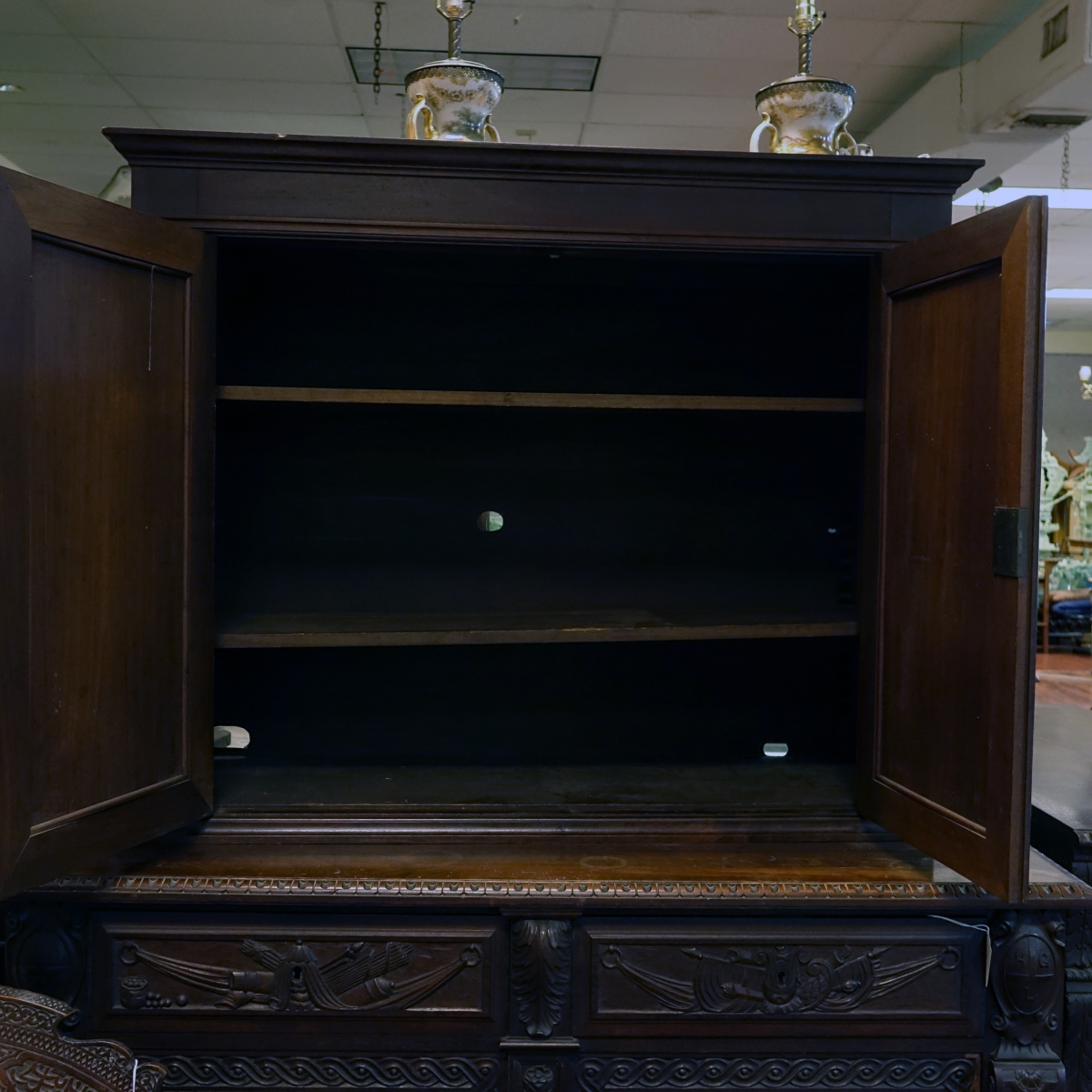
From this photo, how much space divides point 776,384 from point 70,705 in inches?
50.2

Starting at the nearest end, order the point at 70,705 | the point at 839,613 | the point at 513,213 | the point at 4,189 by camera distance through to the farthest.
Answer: the point at 4,189
the point at 70,705
the point at 513,213
the point at 839,613

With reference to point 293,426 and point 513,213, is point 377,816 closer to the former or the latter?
point 293,426

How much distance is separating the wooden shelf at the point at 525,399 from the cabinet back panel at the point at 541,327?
0.31m

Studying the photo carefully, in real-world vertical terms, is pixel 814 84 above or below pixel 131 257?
above

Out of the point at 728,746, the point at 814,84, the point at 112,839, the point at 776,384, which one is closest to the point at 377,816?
the point at 112,839

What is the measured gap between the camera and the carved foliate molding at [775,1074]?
4.05 feet

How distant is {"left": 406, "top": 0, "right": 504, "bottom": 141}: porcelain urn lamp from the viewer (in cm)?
135

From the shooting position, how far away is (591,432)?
176cm

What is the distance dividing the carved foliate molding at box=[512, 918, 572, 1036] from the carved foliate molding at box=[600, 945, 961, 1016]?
56 millimetres

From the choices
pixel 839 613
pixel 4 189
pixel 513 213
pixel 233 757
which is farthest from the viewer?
pixel 233 757

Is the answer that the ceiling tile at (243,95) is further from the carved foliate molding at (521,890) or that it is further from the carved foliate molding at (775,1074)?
the carved foliate molding at (775,1074)

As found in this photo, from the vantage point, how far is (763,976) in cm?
123

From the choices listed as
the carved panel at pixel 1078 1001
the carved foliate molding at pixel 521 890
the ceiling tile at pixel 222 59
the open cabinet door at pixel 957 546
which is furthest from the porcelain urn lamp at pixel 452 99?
the ceiling tile at pixel 222 59

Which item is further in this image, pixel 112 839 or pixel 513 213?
pixel 513 213
